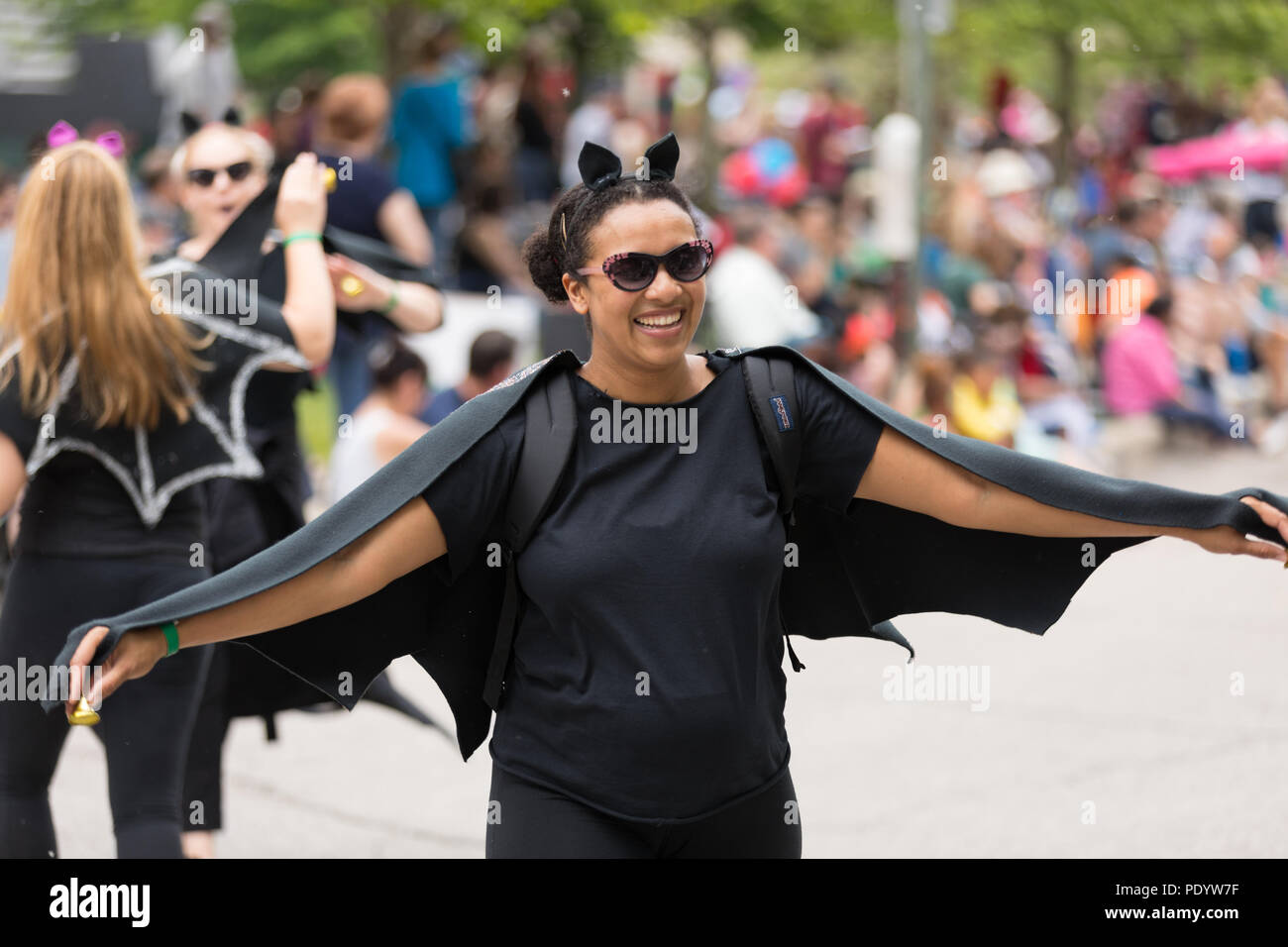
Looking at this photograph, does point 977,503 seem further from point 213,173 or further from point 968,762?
point 968,762

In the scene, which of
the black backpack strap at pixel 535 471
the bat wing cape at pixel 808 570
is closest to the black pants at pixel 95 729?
the bat wing cape at pixel 808 570

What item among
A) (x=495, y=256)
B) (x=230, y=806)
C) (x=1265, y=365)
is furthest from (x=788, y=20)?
(x=230, y=806)

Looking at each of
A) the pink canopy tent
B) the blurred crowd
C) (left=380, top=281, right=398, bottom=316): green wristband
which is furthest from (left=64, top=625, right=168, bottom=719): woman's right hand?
the pink canopy tent

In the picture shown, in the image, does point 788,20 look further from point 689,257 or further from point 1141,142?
point 689,257

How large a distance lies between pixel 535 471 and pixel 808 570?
694mm

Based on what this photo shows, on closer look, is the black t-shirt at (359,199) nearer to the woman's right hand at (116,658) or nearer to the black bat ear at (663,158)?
the black bat ear at (663,158)

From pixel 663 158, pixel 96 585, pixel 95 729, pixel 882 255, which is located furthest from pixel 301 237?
pixel 882 255

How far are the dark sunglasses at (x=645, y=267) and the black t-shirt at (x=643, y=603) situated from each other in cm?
20

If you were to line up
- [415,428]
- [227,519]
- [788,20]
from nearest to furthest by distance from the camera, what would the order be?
[227,519]
[415,428]
[788,20]

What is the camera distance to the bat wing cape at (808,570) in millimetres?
3092

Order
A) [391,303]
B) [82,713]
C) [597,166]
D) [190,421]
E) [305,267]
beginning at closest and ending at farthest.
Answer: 1. [82,713]
2. [597,166]
3. [190,421]
4. [305,267]
5. [391,303]

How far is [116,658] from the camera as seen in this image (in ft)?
9.74

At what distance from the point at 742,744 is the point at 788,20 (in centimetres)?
1571

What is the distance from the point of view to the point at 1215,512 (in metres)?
3.27
